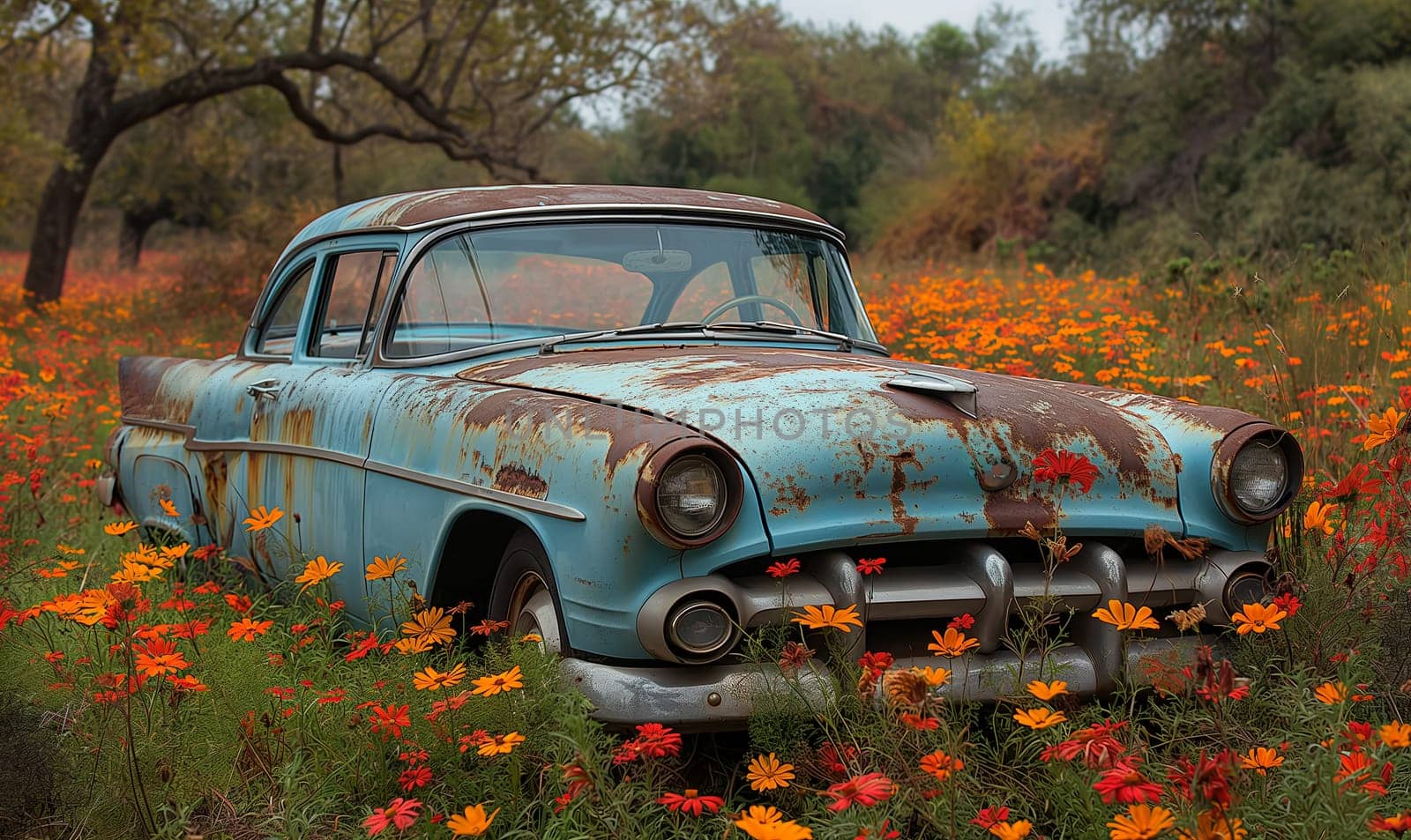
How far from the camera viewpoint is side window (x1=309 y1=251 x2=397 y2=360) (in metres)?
3.87

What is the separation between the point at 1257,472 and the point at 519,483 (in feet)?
5.77

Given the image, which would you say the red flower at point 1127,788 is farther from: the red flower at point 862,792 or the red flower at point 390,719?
the red flower at point 390,719

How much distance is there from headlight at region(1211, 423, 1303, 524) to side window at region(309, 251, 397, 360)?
7.91ft

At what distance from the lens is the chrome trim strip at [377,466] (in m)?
2.63

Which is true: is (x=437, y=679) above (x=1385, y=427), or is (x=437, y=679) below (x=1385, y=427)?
below

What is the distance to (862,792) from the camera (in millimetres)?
2047

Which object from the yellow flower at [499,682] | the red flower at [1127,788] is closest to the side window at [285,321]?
the yellow flower at [499,682]

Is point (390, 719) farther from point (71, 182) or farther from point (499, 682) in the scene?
point (71, 182)

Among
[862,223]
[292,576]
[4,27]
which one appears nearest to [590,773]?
[292,576]

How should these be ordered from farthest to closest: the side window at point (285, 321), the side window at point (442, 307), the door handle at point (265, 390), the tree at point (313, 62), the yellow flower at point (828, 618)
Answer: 1. the tree at point (313, 62)
2. the side window at point (285, 321)
3. the door handle at point (265, 390)
4. the side window at point (442, 307)
5. the yellow flower at point (828, 618)

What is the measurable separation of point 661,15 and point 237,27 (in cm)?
591

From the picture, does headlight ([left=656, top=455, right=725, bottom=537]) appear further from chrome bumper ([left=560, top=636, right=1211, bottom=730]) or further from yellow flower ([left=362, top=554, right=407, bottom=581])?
yellow flower ([left=362, top=554, right=407, bottom=581])

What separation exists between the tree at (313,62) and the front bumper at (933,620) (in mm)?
14288

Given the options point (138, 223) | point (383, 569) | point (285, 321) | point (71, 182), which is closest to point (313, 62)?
point (71, 182)
